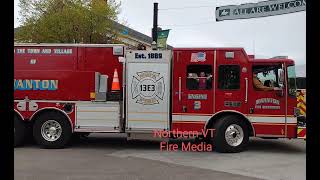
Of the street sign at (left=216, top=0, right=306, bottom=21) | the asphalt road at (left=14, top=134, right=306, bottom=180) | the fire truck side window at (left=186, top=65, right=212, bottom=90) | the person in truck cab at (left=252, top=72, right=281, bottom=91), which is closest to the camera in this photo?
the asphalt road at (left=14, top=134, right=306, bottom=180)

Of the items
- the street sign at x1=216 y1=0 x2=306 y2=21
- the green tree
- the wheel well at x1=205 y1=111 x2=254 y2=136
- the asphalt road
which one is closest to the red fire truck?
the wheel well at x1=205 y1=111 x2=254 y2=136

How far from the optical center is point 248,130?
1162 cm

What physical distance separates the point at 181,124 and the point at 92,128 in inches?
94.2

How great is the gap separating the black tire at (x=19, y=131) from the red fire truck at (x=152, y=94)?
3 cm

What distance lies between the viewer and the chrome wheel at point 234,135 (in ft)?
37.8

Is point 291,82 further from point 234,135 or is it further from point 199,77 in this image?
point 199,77

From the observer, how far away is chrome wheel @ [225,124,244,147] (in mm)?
11523

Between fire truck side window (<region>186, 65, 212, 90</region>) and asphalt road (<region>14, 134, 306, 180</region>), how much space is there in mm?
1776

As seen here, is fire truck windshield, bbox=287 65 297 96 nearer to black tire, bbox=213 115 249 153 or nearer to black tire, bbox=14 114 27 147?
black tire, bbox=213 115 249 153

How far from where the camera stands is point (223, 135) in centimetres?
1146

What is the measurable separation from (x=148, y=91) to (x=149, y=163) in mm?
2448
